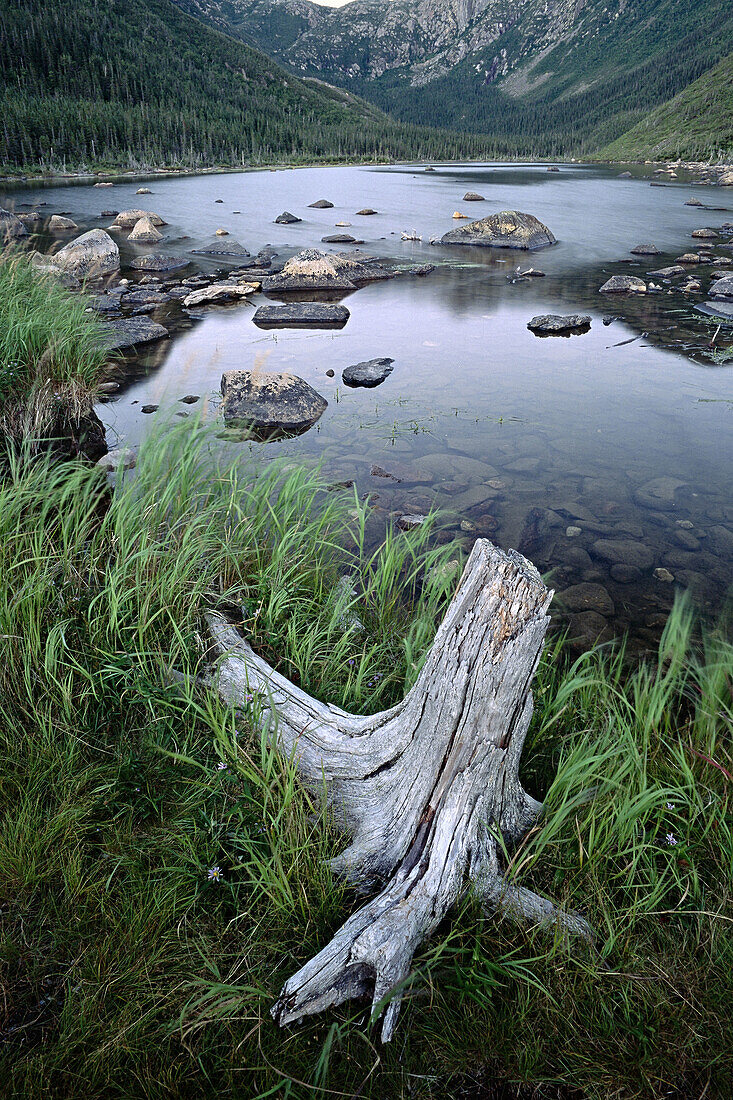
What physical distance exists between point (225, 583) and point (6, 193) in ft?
131

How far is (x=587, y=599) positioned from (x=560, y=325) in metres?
8.38

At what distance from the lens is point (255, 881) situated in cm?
191

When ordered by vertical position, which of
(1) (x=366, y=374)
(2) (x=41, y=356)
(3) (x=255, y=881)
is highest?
(2) (x=41, y=356)

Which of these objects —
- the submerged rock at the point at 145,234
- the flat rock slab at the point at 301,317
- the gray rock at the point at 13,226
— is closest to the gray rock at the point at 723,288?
the flat rock slab at the point at 301,317

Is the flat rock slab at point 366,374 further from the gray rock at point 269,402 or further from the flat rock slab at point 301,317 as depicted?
the flat rock slab at point 301,317

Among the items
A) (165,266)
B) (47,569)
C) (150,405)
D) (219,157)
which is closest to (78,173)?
(219,157)

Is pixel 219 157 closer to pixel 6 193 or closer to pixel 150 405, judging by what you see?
pixel 6 193

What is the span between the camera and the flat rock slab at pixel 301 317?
1146 cm

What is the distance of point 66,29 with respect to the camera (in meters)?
84.9

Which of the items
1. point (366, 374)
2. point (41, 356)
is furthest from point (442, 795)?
point (366, 374)

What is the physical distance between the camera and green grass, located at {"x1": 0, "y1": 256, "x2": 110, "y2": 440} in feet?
A: 17.3

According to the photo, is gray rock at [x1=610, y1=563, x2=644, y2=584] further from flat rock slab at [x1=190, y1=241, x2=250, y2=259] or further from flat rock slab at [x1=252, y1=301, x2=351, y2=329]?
flat rock slab at [x1=190, y1=241, x2=250, y2=259]

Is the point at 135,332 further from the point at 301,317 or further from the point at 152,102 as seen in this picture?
the point at 152,102

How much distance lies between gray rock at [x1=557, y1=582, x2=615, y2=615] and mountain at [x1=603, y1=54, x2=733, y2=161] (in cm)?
8128
